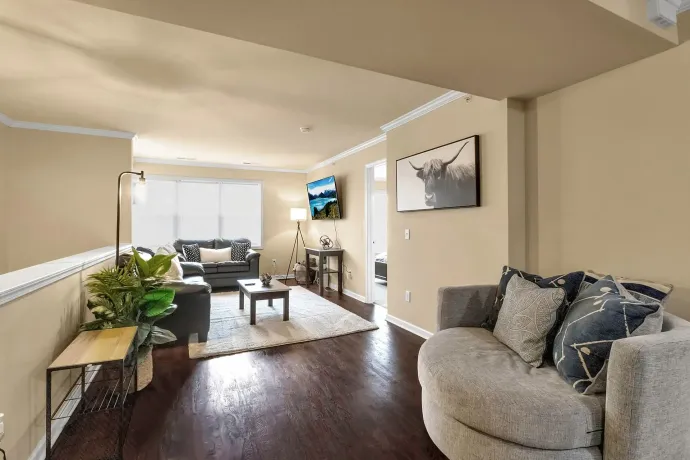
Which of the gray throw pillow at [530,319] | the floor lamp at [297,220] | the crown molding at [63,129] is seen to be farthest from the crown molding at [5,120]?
the gray throw pillow at [530,319]

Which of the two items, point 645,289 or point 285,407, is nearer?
point 645,289

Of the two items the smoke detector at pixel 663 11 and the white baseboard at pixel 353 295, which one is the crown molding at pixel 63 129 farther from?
the smoke detector at pixel 663 11

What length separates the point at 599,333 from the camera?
1.46 meters

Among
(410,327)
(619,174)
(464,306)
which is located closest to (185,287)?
(410,327)

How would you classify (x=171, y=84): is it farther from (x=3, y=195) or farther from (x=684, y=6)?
(x=684, y=6)

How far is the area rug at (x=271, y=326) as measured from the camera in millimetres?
3273

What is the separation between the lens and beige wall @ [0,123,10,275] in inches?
152

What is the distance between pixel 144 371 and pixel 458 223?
285 cm

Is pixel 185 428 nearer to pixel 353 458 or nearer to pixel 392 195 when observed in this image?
pixel 353 458

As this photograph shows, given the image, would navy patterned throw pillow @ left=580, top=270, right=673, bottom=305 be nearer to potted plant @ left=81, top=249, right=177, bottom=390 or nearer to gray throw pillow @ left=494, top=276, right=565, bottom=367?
gray throw pillow @ left=494, top=276, right=565, bottom=367

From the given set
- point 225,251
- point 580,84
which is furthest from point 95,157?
point 580,84

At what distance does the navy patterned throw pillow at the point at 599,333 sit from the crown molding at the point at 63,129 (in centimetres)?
512

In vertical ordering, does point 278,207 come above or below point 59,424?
above

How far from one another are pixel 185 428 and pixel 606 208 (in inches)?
118
